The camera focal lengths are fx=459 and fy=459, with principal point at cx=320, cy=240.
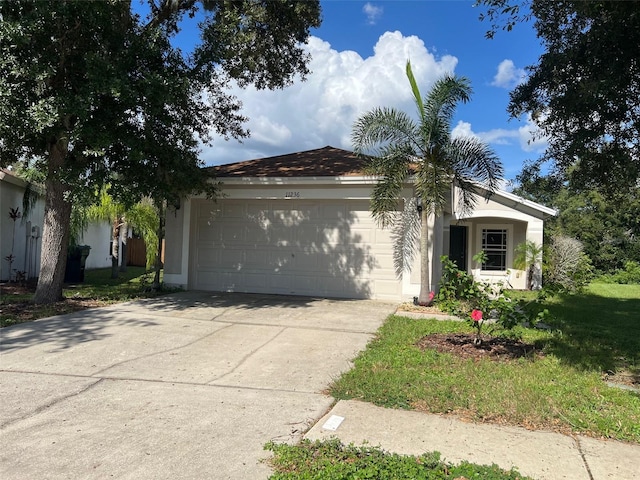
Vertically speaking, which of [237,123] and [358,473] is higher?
[237,123]

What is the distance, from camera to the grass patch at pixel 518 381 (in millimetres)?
4105

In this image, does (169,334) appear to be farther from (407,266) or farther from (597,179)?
(597,179)

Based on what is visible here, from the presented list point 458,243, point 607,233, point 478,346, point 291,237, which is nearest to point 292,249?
point 291,237

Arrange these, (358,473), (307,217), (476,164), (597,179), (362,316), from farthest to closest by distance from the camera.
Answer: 1. (307,217)
2. (476,164)
3. (362,316)
4. (597,179)
5. (358,473)

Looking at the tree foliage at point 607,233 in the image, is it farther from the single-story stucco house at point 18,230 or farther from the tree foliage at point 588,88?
the single-story stucco house at point 18,230

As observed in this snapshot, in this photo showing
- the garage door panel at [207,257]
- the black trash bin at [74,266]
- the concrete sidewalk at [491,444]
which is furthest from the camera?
the black trash bin at [74,266]

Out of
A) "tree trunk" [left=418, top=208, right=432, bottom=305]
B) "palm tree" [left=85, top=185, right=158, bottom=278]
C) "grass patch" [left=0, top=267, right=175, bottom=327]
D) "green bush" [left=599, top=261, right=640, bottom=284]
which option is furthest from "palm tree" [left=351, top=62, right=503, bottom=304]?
"green bush" [left=599, top=261, right=640, bottom=284]

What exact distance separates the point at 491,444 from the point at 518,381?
1.63 meters

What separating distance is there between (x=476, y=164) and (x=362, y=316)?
4033 millimetres

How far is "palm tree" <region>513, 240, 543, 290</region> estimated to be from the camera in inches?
588

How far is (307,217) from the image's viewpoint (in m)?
11.5

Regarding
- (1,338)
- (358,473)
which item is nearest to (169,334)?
(1,338)

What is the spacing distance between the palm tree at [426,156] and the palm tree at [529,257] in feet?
19.7

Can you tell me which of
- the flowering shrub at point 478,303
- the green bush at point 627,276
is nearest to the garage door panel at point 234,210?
the flowering shrub at point 478,303
